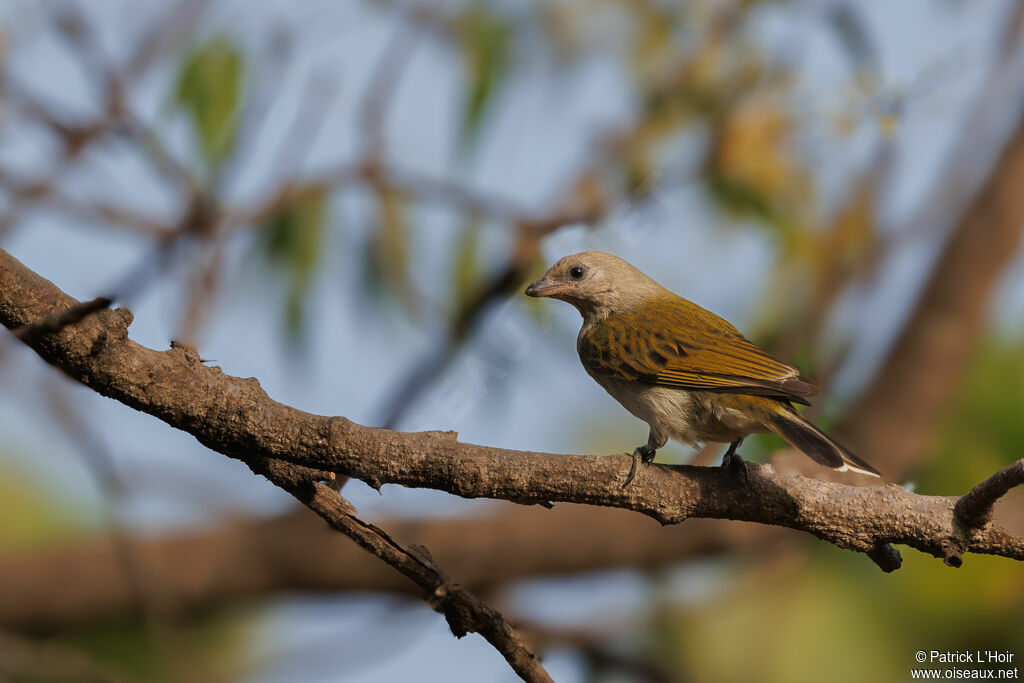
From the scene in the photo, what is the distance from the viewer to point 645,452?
3.50 metres

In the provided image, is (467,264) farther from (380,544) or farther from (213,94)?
(380,544)

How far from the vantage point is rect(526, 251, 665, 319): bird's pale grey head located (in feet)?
16.8

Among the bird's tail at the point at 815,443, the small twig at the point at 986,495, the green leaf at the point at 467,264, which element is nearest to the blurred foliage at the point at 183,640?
the green leaf at the point at 467,264

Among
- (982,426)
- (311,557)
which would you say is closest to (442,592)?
(311,557)

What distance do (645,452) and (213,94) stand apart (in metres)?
3.62

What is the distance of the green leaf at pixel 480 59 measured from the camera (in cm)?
581

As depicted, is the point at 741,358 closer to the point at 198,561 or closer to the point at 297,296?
the point at 297,296

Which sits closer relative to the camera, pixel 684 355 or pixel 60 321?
pixel 60 321

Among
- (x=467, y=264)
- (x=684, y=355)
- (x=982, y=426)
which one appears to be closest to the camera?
(x=684, y=355)

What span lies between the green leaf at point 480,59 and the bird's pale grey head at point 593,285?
111cm

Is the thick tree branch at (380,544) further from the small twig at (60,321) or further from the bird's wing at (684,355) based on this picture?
A: the bird's wing at (684,355)

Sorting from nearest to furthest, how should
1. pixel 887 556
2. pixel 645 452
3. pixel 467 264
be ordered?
pixel 887 556, pixel 645 452, pixel 467 264

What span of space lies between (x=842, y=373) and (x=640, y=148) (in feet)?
6.42

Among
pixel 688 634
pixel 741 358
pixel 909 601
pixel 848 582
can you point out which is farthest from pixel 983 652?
pixel 741 358
